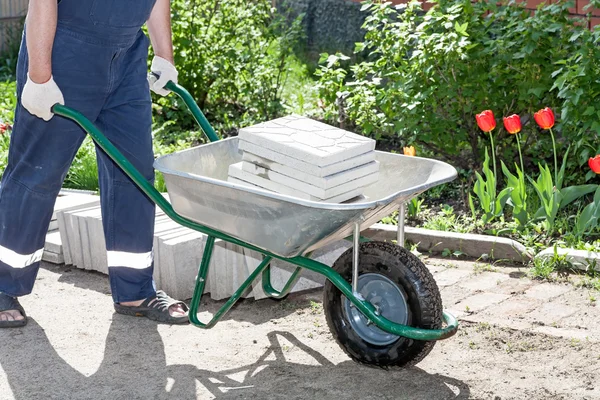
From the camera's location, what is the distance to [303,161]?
3.60m

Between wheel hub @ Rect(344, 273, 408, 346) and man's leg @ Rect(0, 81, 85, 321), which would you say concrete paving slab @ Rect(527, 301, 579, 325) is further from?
man's leg @ Rect(0, 81, 85, 321)

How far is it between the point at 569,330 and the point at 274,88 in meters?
3.80

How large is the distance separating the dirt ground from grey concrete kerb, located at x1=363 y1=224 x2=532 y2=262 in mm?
811

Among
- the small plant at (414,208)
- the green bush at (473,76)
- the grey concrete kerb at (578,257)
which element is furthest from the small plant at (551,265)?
the small plant at (414,208)

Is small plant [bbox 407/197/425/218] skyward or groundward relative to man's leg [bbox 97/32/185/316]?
groundward

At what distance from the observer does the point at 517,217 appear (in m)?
5.29

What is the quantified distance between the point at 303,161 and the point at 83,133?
1183mm

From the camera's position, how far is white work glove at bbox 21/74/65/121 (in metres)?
3.94

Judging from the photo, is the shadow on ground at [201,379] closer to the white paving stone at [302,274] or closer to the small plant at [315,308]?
the small plant at [315,308]

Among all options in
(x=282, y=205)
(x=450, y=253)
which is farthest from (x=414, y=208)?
(x=282, y=205)

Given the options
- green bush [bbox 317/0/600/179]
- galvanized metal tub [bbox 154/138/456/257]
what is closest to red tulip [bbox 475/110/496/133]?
green bush [bbox 317/0/600/179]

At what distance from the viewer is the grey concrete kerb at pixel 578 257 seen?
15.9ft

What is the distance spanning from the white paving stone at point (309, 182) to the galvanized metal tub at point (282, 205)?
9cm

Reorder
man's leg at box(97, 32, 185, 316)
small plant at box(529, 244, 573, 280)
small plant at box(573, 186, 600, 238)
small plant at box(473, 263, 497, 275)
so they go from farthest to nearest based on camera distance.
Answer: small plant at box(573, 186, 600, 238) < small plant at box(473, 263, 497, 275) < small plant at box(529, 244, 573, 280) < man's leg at box(97, 32, 185, 316)
